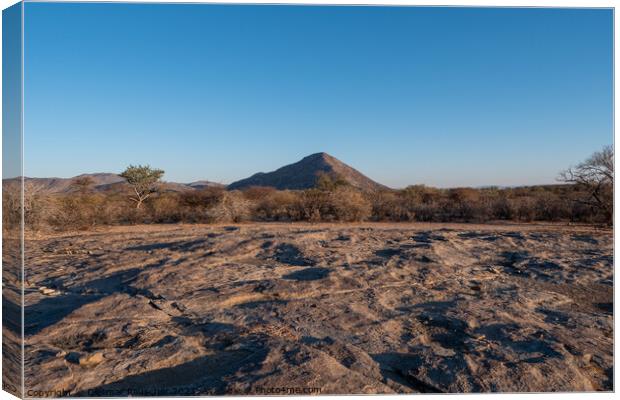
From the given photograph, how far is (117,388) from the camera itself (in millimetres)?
2242

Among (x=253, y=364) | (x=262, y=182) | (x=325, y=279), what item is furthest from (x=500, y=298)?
(x=262, y=182)

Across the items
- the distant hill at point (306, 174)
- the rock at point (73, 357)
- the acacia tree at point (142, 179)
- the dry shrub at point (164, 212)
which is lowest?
the rock at point (73, 357)

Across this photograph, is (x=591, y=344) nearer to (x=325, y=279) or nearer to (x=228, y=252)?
(x=325, y=279)

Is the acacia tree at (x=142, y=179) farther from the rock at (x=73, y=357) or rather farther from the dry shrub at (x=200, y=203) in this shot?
the rock at (x=73, y=357)

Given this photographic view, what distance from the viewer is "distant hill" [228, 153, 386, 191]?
5472cm

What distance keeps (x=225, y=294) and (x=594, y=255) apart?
234 inches

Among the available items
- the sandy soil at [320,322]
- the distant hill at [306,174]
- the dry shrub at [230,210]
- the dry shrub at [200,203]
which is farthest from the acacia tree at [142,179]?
the distant hill at [306,174]

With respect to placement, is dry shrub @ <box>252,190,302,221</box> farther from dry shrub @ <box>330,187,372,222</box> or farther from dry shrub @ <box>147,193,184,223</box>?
dry shrub @ <box>147,193,184,223</box>

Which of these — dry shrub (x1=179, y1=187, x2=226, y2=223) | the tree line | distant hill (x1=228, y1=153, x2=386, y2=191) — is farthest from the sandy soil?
distant hill (x1=228, y1=153, x2=386, y2=191)

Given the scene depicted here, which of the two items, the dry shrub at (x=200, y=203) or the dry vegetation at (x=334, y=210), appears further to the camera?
the dry shrub at (x=200, y=203)

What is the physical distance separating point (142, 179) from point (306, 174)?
37.3 m

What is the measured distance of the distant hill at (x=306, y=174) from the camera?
54719 mm

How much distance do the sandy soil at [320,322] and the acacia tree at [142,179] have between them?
15689 mm

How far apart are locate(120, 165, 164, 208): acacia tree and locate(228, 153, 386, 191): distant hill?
3136 centimetres
